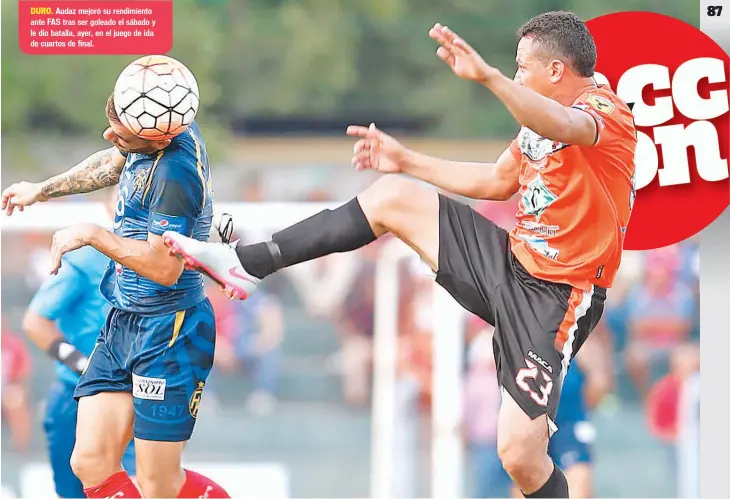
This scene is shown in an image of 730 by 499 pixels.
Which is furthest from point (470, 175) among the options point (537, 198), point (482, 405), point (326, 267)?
point (326, 267)

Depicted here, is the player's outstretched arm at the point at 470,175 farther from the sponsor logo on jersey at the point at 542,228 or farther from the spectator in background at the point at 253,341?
the spectator in background at the point at 253,341

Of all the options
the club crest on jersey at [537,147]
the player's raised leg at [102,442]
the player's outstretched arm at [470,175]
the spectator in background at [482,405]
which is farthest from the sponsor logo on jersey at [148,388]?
the spectator in background at [482,405]

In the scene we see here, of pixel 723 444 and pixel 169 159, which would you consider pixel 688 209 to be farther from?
pixel 169 159

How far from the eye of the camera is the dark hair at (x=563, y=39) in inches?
206

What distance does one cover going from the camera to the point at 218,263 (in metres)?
5.16

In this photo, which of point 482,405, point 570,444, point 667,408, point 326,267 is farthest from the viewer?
point 326,267

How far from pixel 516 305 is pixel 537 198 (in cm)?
47

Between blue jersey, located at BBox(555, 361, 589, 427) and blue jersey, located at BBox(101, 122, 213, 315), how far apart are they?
2546 millimetres

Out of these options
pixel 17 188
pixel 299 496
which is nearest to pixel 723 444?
pixel 17 188

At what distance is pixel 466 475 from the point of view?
1027cm

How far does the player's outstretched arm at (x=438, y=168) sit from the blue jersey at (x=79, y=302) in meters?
1.86

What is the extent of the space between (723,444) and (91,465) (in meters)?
3.25

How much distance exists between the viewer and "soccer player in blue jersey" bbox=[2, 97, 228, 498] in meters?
5.53

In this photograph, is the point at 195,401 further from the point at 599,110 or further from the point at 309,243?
the point at 599,110
